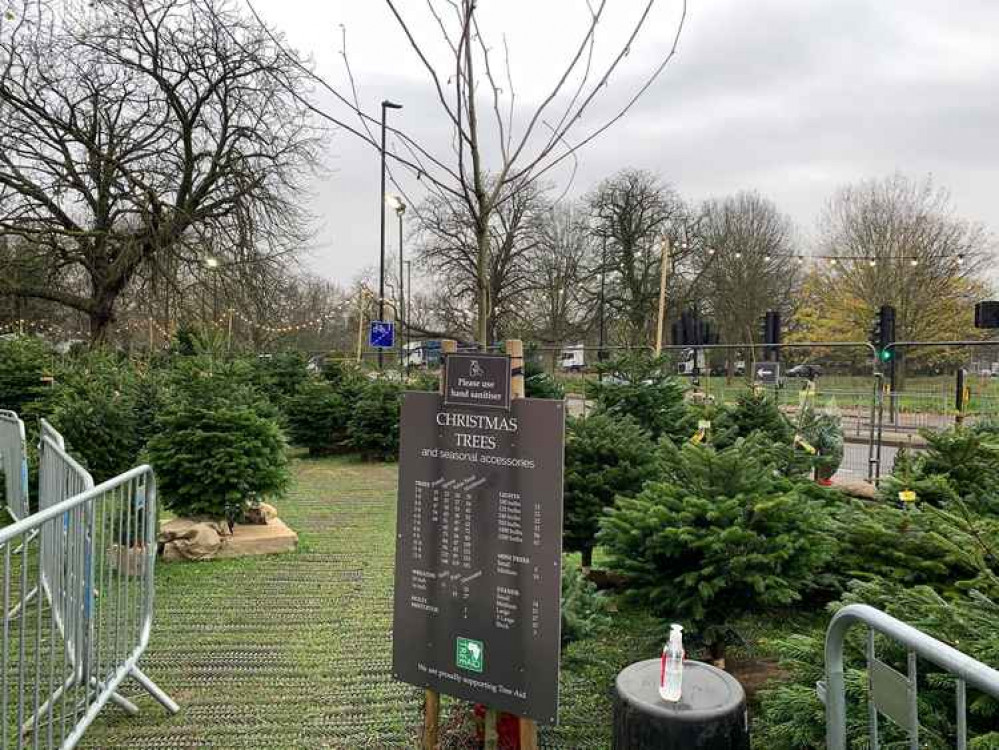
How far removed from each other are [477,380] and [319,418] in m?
12.0

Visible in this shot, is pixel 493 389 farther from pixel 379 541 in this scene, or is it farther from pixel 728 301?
pixel 728 301

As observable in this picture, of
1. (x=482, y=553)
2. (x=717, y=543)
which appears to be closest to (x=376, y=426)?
(x=717, y=543)

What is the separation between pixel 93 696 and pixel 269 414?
4477mm

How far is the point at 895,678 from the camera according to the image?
1778 mm

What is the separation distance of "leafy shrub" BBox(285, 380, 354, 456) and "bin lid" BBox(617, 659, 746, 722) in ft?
38.3

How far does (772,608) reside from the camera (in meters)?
3.90

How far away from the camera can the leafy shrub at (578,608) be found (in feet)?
10.4

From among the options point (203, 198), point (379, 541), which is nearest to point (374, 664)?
point (379, 541)

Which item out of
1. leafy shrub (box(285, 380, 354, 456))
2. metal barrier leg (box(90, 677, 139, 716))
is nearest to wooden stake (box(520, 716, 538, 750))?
metal barrier leg (box(90, 677, 139, 716))

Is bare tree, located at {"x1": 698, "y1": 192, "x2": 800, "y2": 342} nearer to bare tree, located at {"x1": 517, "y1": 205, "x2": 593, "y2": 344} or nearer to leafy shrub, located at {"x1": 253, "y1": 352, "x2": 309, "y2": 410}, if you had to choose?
bare tree, located at {"x1": 517, "y1": 205, "x2": 593, "y2": 344}

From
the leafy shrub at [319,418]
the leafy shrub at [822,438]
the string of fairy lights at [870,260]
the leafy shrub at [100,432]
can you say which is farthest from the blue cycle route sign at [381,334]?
the string of fairy lights at [870,260]

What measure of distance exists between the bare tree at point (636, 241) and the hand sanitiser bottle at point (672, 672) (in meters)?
33.6

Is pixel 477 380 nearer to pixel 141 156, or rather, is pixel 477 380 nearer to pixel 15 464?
pixel 15 464

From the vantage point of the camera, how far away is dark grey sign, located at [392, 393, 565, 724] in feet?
8.50
